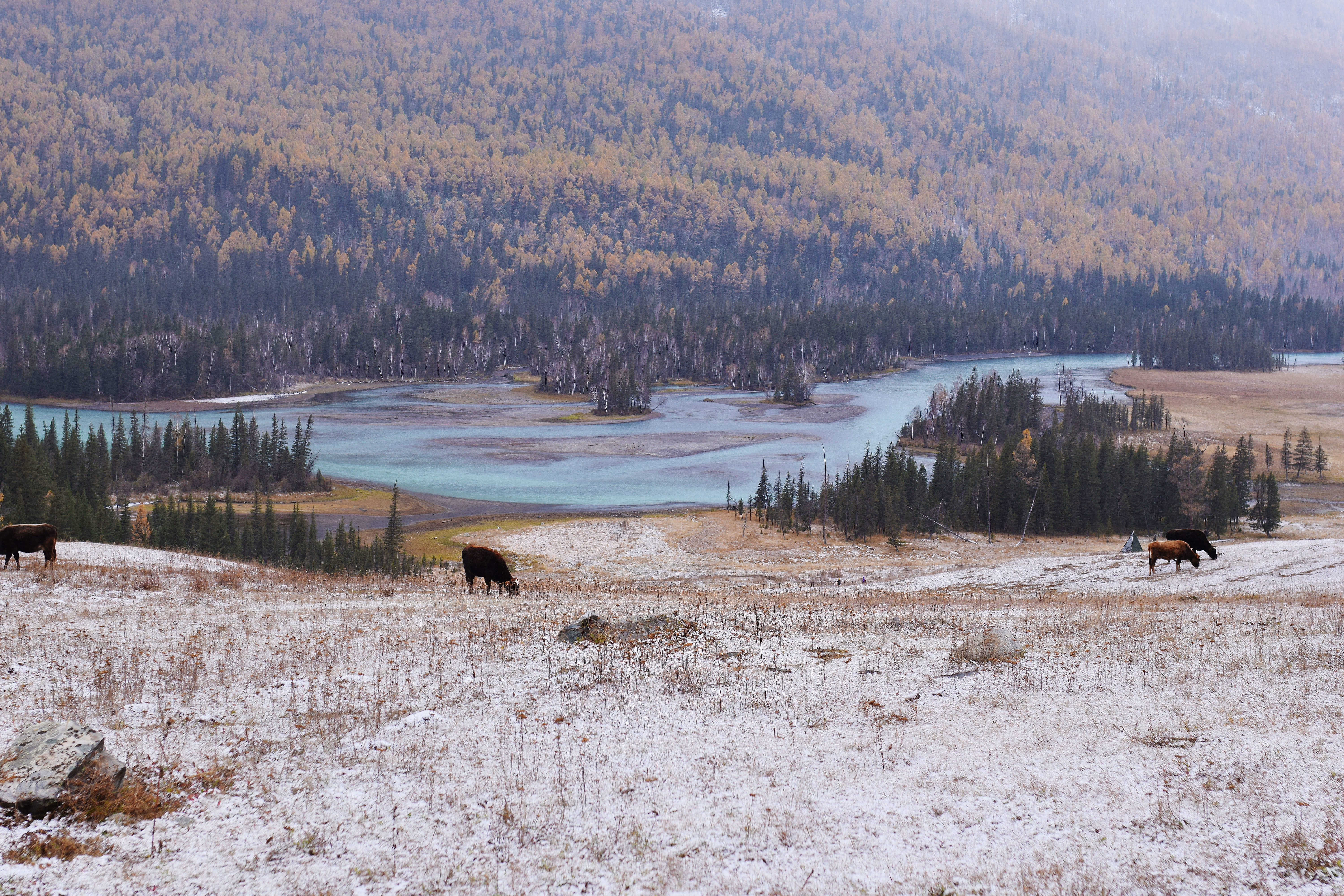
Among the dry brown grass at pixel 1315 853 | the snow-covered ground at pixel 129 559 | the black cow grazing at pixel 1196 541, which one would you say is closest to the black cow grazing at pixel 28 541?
the snow-covered ground at pixel 129 559

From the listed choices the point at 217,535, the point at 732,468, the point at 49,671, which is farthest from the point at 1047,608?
the point at 732,468

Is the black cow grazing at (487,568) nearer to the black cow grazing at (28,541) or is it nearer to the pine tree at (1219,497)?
the black cow grazing at (28,541)

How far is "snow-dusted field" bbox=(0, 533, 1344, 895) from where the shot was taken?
9.11 meters

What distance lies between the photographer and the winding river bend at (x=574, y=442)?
103m

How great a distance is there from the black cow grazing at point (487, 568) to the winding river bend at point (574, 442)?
6145 cm

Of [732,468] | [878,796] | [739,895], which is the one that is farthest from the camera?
[732,468]

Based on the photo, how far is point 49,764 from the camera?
9828 mm

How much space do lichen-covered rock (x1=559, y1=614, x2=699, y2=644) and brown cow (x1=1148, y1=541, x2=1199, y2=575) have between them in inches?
736

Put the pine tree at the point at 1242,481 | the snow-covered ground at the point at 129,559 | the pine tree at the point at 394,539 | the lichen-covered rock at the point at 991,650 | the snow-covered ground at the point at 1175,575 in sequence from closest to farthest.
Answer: the lichen-covered rock at the point at 991,650 < the snow-covered ground at the point at 1175,575 < the snow-covered ground at the point at 129,559 < the pine tree at the point at 394,539 < the pine tree at the point at 1242,481

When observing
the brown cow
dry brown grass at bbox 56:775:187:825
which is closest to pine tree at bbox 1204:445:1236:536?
the brown cow

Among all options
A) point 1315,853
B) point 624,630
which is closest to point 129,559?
point 624,630

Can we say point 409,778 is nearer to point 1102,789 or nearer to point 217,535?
point 1102,789

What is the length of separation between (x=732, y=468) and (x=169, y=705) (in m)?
102

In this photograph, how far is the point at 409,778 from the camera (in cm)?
1114
